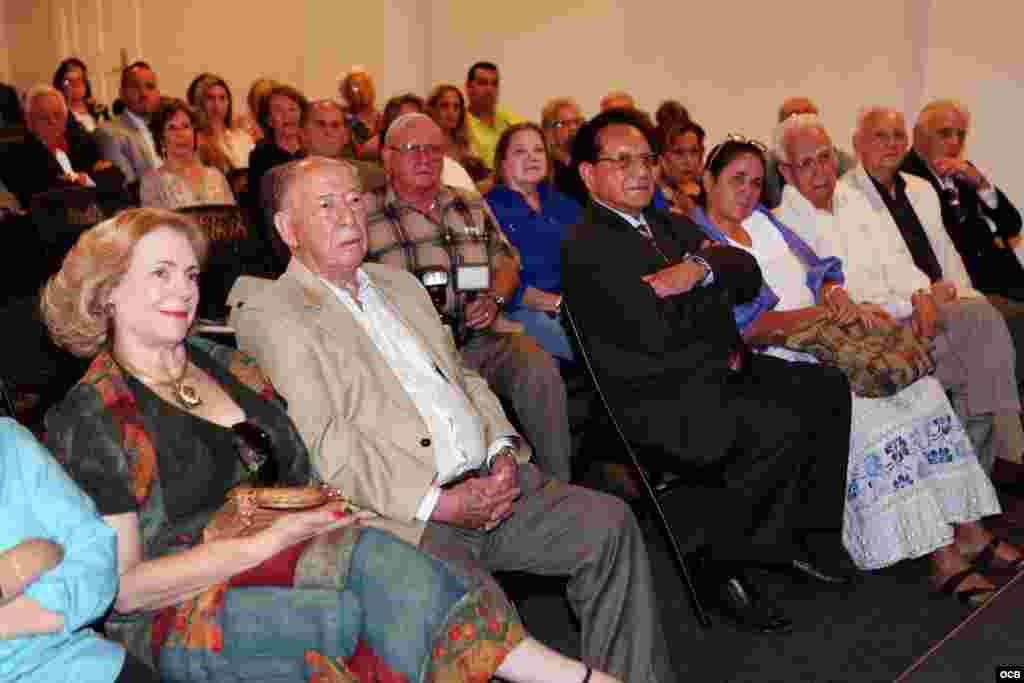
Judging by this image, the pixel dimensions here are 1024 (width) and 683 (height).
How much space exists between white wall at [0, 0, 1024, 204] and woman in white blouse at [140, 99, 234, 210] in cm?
313

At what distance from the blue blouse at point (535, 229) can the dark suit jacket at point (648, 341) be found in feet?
3.31

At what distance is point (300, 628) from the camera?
1832 millimetres

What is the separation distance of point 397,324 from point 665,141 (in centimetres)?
366

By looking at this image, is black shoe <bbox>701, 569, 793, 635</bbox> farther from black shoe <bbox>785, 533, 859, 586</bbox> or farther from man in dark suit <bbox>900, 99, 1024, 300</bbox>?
man in dark suit <bbox>900, 99, 1024, 300</bbox>

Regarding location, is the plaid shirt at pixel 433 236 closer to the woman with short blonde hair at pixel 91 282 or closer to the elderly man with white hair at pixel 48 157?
the woman with short blonde hair at pixel 91 282

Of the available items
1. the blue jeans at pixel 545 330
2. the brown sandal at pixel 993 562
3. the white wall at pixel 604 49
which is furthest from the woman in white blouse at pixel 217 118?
the brown sandal at pixel 993 562

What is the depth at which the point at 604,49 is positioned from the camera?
7.98m

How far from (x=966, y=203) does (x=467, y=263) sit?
94.5 inches

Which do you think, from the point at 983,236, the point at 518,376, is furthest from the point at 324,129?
the point at 983,236

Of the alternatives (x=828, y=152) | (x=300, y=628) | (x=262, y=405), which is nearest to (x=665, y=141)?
(x=828, y=152)

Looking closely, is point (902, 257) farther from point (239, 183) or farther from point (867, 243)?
point (239, 183)

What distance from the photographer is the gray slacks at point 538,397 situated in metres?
3.49

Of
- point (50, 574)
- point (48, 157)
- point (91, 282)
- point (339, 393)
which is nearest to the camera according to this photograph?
point (50, 574)

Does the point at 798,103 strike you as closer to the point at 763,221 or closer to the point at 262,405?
the point at 763,221
